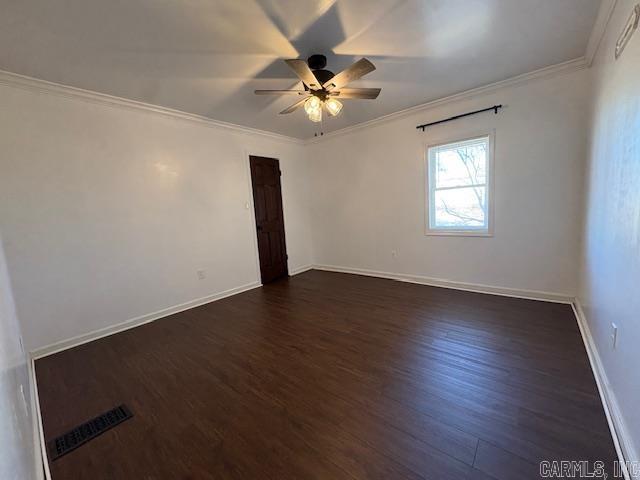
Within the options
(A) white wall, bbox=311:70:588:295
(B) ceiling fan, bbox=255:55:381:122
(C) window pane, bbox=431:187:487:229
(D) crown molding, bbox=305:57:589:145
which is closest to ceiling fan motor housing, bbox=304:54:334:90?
(B) ceiling fan, bbox=255:55:381:122

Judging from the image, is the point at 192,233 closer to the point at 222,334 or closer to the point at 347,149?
the point at 222,334

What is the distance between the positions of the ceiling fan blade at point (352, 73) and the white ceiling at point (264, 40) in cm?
26

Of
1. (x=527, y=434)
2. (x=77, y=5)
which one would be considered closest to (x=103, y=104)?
(x=77, y=5)

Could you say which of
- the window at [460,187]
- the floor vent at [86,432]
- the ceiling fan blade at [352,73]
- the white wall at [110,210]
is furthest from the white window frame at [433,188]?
the floor vent at [86,432]

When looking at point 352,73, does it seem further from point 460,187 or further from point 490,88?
point 460,187

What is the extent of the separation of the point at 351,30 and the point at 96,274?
11.3 feet

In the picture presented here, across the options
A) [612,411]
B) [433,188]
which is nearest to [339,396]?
[612,411]

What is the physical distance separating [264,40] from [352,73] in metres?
0.74

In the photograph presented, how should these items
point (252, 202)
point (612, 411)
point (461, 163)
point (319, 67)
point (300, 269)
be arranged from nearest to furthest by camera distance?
point (612, 411) → point (319, 67) → point (461, 163) → point (252, 202) → point (300, 269)

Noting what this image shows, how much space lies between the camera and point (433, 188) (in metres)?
3.91

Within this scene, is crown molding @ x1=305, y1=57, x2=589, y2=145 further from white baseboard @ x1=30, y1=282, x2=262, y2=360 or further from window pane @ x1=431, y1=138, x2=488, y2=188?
white baseboard @ x1=30, y1=282, x2=262, y2=360

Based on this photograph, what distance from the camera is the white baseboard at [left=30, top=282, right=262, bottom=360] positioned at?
262cm

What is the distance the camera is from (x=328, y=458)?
1382 mm

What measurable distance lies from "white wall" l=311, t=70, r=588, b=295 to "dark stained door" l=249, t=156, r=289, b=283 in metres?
1.06
